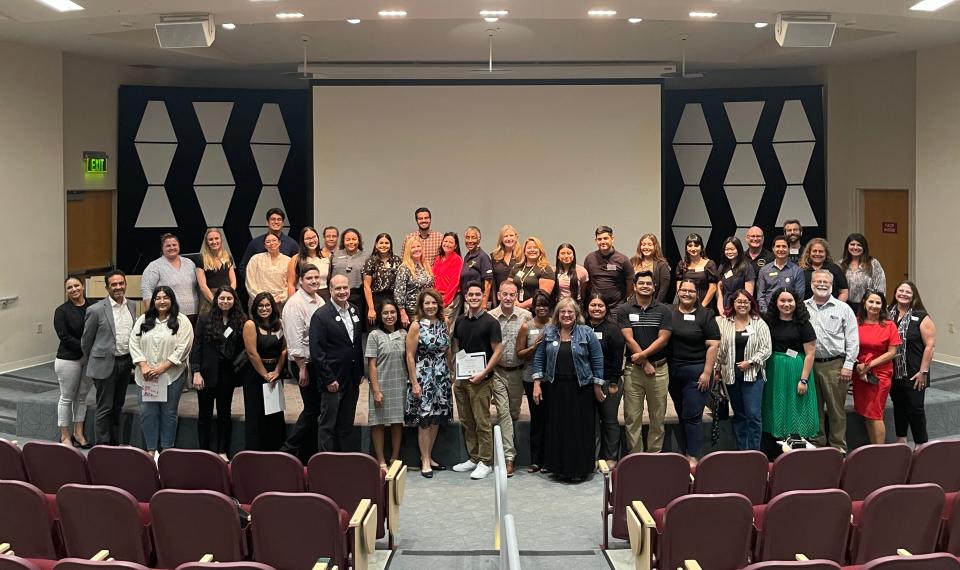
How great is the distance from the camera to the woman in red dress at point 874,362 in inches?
294

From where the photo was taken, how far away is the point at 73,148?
12266 mm

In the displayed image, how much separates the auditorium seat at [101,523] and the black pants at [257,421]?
2613 mm

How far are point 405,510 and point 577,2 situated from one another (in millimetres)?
4484

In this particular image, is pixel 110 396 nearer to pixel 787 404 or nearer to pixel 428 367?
pixel 428 367

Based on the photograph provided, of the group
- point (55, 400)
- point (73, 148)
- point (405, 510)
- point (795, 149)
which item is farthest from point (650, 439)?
point (73, 148)

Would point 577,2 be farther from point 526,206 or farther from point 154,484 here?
point 154,484

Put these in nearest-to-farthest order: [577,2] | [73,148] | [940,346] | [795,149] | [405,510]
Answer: [405,510], [577,2], [940,346], [73,148], [795,149]

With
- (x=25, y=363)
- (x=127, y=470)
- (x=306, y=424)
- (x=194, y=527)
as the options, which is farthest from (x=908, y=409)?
(x=25, y=363)

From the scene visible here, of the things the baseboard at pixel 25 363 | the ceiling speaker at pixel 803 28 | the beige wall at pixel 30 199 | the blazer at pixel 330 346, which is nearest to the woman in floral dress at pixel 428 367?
the blazer at pixel 330 346

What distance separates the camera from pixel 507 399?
7641 mm

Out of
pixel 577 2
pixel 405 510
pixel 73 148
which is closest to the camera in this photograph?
pixel 405 510

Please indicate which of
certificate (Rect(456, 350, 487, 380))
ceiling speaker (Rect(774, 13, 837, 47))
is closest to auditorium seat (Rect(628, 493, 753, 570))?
certificate (Rect(456, 350, 487, 380))

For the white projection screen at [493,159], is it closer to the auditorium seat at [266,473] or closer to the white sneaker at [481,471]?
the white sneaker at [481,471]

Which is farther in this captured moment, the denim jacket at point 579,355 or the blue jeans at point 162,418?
the blue jeans at point 162,418
